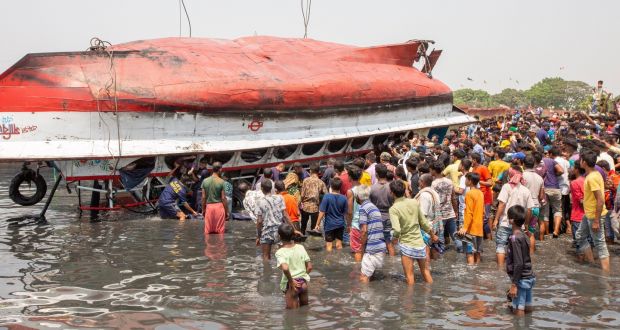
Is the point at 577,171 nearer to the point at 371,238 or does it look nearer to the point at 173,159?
the point at 371,238

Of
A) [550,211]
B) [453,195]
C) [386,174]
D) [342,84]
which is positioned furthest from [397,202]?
[342,84]

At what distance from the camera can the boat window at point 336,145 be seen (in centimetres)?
1842

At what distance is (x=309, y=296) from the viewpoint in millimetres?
8719

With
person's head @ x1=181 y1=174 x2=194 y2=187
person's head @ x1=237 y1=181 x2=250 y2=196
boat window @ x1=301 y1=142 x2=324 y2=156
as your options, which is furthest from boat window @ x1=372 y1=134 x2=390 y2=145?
person's head @ x1=181 y1=174 x2=194 y2=187

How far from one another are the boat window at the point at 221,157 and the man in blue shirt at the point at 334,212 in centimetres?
498

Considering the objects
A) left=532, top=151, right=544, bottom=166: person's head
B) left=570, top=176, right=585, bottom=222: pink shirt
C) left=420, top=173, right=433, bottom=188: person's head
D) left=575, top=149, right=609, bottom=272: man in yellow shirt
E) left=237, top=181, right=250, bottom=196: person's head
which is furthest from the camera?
left=237, top=181, right=250, bottom=196: person's head

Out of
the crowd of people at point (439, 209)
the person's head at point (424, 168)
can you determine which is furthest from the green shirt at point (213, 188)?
the person's head at point (424, 168)

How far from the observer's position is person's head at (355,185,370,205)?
10.7 meters

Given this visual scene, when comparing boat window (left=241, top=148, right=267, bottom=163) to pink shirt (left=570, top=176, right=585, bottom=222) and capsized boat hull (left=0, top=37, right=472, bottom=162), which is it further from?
pink shirt (left=570, top=176, right=585, bottom=222)

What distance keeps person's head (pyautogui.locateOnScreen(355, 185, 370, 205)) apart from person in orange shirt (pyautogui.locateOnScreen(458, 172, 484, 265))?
155 cm

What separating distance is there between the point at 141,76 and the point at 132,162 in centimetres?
189

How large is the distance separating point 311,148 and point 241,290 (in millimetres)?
8998

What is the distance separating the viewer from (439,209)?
32.5 ft

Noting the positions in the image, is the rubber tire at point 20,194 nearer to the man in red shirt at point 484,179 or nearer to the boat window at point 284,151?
the boat window at point 284,151
